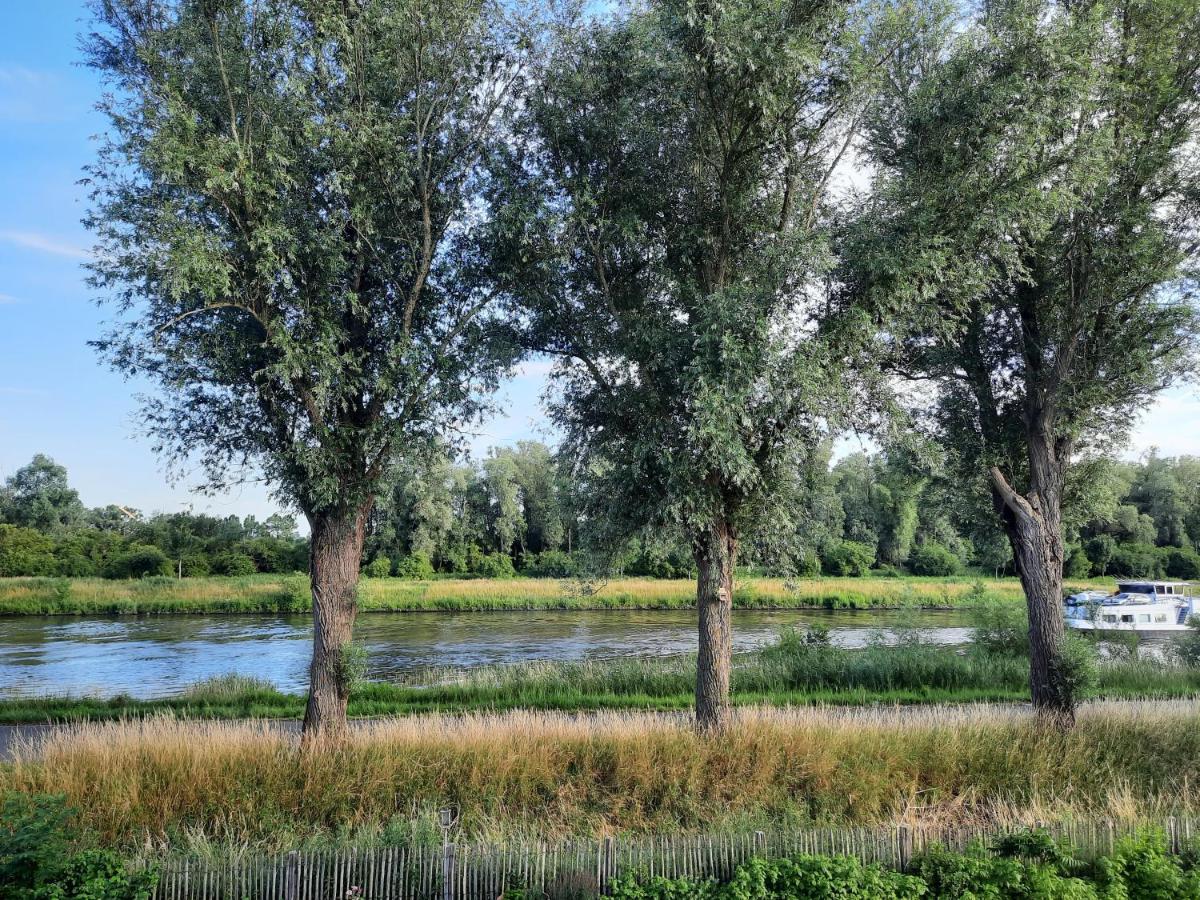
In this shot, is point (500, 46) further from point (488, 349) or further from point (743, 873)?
point (743, 873)

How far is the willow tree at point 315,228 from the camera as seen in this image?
31.3ft

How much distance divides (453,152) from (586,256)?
2778mm

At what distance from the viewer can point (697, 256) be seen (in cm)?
1170

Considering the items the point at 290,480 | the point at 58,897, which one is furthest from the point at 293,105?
the point at 58,897

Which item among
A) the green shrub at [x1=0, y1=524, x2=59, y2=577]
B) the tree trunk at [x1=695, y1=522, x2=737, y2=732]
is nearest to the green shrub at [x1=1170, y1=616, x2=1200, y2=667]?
the tree trunk at [x1=695, y1=522, x2=737, y2=732]

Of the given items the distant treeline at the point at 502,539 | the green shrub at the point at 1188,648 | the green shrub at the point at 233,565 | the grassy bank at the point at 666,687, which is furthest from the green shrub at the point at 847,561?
the green shrub at the point at 233,565

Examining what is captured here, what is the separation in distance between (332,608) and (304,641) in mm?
20925

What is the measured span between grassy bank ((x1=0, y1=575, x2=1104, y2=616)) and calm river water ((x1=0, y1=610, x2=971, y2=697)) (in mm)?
1648

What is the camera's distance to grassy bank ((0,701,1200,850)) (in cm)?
810

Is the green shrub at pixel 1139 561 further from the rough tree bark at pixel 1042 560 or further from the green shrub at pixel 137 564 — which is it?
the green shrub at pixel 137 564

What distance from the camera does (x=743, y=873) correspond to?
20.1ft

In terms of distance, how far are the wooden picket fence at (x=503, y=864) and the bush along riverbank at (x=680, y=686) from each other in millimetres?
7406

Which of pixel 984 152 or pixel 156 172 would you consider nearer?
pixel 156 172

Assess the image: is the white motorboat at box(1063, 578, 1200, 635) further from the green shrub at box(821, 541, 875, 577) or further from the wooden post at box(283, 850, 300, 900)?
the wooden post at box(283, 850, 300, 900)
